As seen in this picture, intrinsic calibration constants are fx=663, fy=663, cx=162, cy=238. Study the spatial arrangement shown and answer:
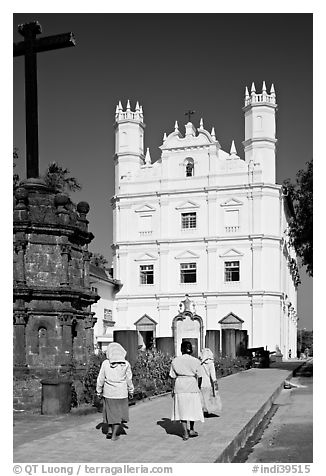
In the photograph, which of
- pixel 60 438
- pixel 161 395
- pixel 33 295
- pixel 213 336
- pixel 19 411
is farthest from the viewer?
pixel 213 336

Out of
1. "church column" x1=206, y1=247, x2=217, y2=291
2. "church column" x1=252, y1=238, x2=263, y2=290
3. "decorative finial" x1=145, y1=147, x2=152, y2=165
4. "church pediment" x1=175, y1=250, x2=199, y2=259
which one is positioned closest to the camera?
"church column" x1=252, y1=238, x2=263, y2=290

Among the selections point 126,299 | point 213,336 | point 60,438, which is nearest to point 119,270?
point 126,299

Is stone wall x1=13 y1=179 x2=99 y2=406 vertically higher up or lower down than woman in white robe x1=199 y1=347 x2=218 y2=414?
higher up

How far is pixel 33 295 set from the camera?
11.3m

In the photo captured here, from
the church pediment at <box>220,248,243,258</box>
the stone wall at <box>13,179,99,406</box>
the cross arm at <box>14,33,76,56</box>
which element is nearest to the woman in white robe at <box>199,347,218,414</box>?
the stone wall at <box>13,179,99,406</box>

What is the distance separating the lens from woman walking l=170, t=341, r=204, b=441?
7.90m

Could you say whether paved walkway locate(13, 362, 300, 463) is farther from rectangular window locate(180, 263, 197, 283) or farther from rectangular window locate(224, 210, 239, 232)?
rectangular window locate(180, 263, 197, 283)

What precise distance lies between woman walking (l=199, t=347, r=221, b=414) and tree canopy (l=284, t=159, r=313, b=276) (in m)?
7.71

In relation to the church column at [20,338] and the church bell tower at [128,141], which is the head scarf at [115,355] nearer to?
the church column at [20,338]

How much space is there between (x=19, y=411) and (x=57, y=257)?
2.75 meters

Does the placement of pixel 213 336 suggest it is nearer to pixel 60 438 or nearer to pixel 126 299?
pixel 60 438

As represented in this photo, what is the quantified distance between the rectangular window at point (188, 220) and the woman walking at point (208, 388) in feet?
97.7

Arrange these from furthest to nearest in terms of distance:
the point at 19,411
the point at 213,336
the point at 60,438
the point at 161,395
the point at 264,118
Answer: the point at 264,118 → the point at 213,336 → the point at 161,395 → the point at 19,411 → the point at 60,438

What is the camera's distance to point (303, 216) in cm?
1772
